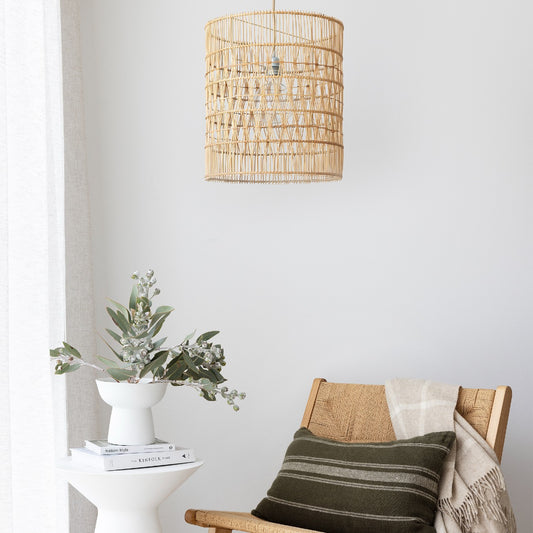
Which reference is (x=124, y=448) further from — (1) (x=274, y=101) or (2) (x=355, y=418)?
(1) (x=274, y=101)

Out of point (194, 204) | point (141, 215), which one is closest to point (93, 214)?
point (141, 215)

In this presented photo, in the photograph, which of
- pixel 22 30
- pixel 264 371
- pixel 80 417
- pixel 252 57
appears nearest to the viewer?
pixel 252 57

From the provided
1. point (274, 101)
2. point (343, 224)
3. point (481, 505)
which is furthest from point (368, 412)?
point (274, 101)

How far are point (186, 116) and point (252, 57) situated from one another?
2.76 feet

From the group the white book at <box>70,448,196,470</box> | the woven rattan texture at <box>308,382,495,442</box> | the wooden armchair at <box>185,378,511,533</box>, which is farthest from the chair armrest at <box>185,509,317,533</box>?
the woven rattan texture at <box>308,382,495,442</box>

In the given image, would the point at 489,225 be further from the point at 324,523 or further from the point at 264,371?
the point at 324,523

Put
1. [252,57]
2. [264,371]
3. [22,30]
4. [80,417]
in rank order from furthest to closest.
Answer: [264,371]
[80,417]
[22,30]
[252,57]

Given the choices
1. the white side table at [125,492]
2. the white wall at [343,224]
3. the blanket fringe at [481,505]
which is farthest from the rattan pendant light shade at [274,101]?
the blanket fringe at [481,505]

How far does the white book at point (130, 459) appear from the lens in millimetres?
1836

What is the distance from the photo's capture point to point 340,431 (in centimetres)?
238

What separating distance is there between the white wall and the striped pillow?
1.70 feet

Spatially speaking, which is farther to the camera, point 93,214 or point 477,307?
point 93,214

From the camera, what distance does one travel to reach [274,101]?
196 cm

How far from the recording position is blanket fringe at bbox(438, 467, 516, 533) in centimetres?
204
